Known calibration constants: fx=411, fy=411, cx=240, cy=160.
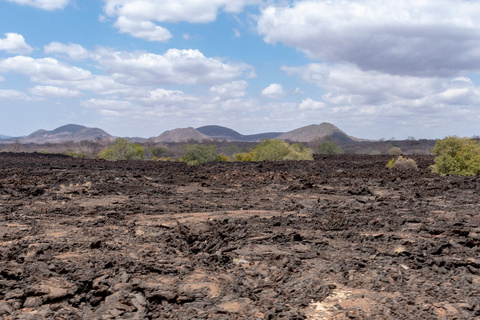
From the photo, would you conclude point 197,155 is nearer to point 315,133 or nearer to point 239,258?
point 239,258

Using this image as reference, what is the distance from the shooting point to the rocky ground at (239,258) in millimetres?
4832

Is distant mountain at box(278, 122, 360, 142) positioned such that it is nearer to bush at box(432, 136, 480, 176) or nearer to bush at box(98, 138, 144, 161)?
bush at box(98, 138, 144, 161)

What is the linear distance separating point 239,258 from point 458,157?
16903 millimetres

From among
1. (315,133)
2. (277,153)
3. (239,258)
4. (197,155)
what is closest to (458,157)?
(277,153)

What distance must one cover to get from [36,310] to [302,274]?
3.40 metres

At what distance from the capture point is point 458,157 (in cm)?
1972

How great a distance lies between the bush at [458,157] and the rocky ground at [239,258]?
25.8 ft

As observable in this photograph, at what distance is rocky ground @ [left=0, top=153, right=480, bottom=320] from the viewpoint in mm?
4832

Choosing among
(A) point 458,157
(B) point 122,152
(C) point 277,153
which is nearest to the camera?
(A) point 458,157

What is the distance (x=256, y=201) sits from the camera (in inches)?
501

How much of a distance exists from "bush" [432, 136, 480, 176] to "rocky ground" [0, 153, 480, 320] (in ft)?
25.8

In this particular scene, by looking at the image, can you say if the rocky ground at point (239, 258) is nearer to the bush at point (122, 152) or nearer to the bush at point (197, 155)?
the bush at point (197, 155)

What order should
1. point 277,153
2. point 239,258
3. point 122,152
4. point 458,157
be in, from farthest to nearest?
point 122,152, point 277,153, point 458,157, point 239,258

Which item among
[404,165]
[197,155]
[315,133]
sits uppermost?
[315,133]
